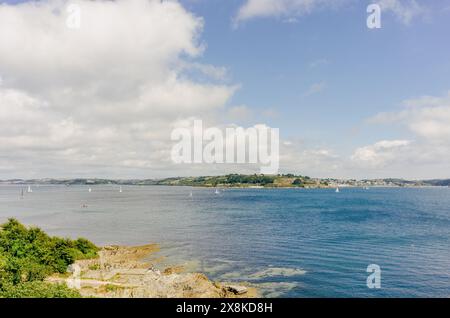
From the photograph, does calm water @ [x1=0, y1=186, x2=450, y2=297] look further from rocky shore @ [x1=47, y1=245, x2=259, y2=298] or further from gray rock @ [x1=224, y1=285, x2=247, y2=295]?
rocky shore @ [x1=47, y1=245, x2=259, y2=298]

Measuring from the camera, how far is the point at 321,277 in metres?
48.9

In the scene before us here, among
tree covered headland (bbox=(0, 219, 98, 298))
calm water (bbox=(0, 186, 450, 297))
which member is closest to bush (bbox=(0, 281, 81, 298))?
tree covered headland (bbox=(0, 219, 98, 298))

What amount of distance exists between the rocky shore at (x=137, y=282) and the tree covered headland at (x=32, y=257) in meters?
1.99

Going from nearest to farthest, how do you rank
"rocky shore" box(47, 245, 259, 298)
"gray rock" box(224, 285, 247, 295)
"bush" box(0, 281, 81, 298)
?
"bush" box(0, 281, 81, 298), "rocky shore" box(47, 245, 259, 298), "gray rock" box(224, 285, 247, 295)

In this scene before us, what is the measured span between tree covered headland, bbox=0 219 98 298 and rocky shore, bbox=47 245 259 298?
1987 millimetres

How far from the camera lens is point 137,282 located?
44.2m

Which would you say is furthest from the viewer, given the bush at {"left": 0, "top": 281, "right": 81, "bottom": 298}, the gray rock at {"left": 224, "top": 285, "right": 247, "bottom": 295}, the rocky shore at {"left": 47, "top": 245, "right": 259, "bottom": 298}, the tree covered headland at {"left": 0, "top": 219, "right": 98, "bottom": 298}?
the gray rock at {"left": 224, "top": 285, "right": 247, "bottom": 295}

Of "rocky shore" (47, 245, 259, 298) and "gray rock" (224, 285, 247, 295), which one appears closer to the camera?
"rocky shore" (47, 245, 259, 298)

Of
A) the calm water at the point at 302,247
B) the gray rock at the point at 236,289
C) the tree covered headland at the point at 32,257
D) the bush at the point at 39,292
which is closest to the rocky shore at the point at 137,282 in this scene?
the gray rock at the point at 236,289

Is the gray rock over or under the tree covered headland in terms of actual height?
under

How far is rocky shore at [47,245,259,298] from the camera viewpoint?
3906 cm
